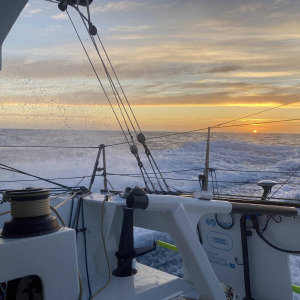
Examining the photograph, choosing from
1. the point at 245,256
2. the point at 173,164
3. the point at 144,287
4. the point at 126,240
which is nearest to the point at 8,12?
the point at 126,240

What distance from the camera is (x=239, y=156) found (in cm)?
2672

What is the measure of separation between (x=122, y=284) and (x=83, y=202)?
907 mm

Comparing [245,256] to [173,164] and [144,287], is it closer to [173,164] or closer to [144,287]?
[144,287]

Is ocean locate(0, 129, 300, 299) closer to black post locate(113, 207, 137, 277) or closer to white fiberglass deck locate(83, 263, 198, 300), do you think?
white fiberglass deck locate(83, 263, 198, 300)

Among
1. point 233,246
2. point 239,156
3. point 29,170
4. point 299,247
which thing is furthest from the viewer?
point 239,156

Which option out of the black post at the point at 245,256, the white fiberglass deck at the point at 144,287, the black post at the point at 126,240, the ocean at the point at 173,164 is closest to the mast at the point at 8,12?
the black post at the point at 126,240

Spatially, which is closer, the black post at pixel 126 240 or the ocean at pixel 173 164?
the black post at pixel 126 240

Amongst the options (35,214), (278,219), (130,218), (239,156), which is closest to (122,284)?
(130,218)

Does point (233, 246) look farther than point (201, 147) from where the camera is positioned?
No

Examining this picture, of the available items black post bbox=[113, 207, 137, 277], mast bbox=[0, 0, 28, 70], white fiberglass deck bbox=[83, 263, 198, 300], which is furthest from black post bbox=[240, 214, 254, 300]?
mast bbox=[0, 0, 28, 70]

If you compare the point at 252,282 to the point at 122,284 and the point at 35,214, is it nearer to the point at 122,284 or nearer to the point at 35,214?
the point at 122,284

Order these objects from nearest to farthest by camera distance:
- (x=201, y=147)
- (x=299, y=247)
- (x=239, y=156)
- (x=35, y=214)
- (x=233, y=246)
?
(x=35, y=214), (x=299, y=247), (x=233, y=246), (x=239, y=156), (x=201, y=147)

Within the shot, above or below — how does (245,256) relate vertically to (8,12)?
below

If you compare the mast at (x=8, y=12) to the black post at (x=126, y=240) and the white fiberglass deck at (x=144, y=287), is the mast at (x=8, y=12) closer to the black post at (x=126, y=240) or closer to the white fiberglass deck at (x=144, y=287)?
the black post at (x=126, y=240)
